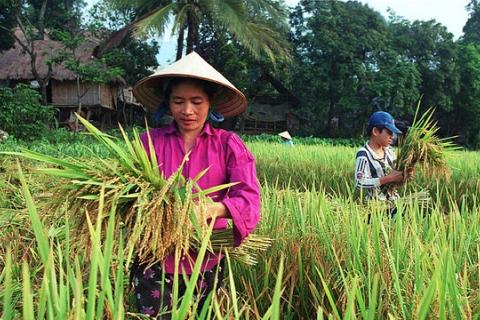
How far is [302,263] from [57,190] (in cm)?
96

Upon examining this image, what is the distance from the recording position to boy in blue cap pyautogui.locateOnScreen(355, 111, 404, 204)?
8.94ft

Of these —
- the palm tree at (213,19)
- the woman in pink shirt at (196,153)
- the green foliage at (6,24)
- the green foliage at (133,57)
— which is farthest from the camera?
the green foliage at (133,57)

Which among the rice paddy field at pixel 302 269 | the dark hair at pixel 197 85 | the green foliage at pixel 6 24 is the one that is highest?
the green foliage at pixel 6 24

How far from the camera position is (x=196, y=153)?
1557 millimetres

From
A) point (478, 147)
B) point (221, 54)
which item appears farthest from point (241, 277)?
point (478, 147)

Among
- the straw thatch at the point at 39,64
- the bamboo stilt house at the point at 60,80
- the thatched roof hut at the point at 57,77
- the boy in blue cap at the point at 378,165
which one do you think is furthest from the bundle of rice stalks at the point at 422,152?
the straw thatch at the point at 39,64

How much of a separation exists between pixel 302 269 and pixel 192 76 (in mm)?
798

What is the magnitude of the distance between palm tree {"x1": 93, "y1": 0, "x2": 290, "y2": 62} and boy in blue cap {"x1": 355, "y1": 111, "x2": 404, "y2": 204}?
1034cm

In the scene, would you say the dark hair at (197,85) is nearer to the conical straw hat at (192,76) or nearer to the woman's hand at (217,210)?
the conical straw hat at (192,76)

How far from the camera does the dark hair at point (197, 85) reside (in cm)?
154

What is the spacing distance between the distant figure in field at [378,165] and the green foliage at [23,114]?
920 cm

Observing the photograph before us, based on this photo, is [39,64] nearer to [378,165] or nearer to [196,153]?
[378,165]

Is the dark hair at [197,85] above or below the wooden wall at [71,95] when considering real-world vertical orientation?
below

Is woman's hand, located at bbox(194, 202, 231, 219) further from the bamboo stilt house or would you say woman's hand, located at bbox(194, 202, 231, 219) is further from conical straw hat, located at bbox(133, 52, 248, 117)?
the bamboo stilt house
